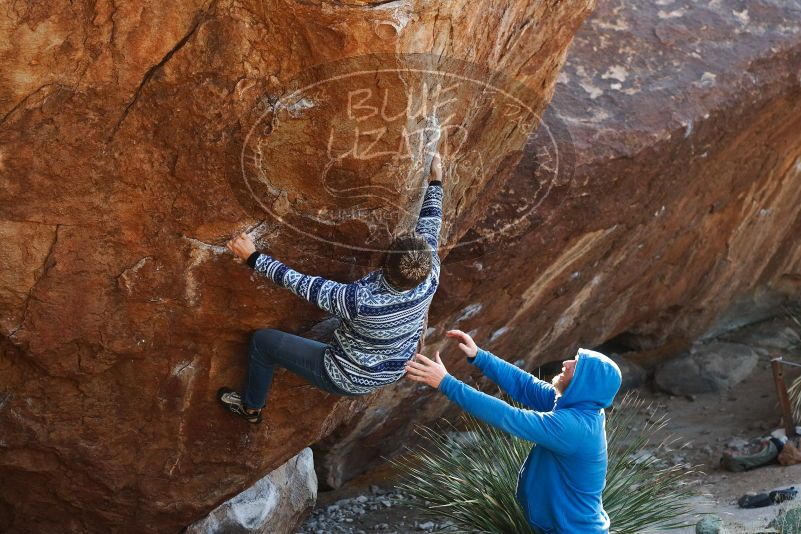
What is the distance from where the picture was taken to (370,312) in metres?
4.55

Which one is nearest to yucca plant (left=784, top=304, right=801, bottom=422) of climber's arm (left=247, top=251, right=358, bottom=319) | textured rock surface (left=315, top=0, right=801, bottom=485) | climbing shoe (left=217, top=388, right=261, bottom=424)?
textured rock surface (left=315, top=0, right=801, bottom=485)

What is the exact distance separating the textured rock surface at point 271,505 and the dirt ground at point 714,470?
70 cm

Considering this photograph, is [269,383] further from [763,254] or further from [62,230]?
[763,254]

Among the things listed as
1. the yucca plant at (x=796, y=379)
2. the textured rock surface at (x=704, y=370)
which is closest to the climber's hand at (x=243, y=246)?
the yucca plant at (x=796, y=379)

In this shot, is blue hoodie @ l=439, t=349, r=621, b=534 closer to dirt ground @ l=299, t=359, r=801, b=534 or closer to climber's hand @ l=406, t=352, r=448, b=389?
climber's hand @ l=406, t=352, r=448, b=389

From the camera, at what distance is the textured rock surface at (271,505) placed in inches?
243

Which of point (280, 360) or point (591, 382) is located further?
point (280, 360)

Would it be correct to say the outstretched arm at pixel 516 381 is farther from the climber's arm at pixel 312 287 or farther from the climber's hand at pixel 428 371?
the climber's arm at pixel 312 287

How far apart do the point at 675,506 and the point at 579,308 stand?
7.52 feet

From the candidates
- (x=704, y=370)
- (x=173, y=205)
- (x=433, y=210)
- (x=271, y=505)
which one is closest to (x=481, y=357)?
(x=433, y=210)

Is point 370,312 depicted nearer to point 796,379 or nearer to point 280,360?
point 280,360

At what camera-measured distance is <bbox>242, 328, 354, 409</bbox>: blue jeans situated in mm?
4816

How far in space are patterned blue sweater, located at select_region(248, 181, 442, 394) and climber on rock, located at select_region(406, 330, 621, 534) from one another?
199 millimetres

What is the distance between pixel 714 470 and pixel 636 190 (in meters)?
2.89
